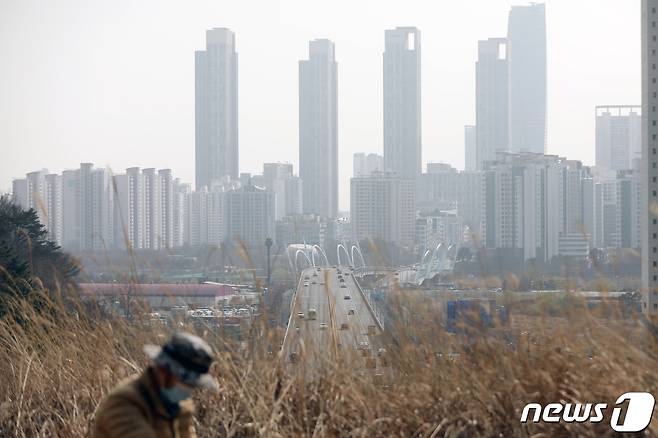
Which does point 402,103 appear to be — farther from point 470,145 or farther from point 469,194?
point 469,194

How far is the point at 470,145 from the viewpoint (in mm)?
97625

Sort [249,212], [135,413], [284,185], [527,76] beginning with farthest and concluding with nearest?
[527,76]
[284,185]
[249,212]
[135,413]

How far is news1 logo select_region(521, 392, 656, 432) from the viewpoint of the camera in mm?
2350

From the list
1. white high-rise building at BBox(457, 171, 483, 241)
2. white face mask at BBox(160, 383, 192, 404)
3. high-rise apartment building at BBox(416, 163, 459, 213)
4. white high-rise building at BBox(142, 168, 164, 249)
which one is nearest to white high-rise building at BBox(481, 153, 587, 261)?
white high-rise building at BBox(457, 171, 483, 241)

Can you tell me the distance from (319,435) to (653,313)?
1089mm

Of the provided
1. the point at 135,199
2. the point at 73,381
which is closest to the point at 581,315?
the point at 73,381

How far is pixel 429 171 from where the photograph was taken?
72562 mm

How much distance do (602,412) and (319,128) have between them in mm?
83682

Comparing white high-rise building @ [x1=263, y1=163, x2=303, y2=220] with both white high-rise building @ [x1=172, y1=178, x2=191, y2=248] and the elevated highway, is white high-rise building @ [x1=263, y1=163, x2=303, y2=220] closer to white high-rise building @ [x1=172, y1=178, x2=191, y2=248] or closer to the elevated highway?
white high-rise building @ [x1=172, y1=178, x2=191, y2=248]

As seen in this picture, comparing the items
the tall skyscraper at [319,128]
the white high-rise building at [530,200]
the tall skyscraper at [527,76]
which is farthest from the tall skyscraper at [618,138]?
the tall skyscraper at [527,76]

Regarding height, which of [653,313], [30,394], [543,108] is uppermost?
[543,108]

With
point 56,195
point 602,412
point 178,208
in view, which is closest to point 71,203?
point 56,195

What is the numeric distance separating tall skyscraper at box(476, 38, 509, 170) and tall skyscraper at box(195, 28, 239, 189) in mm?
27567

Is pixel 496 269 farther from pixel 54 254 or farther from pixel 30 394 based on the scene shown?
pixel 54 254
